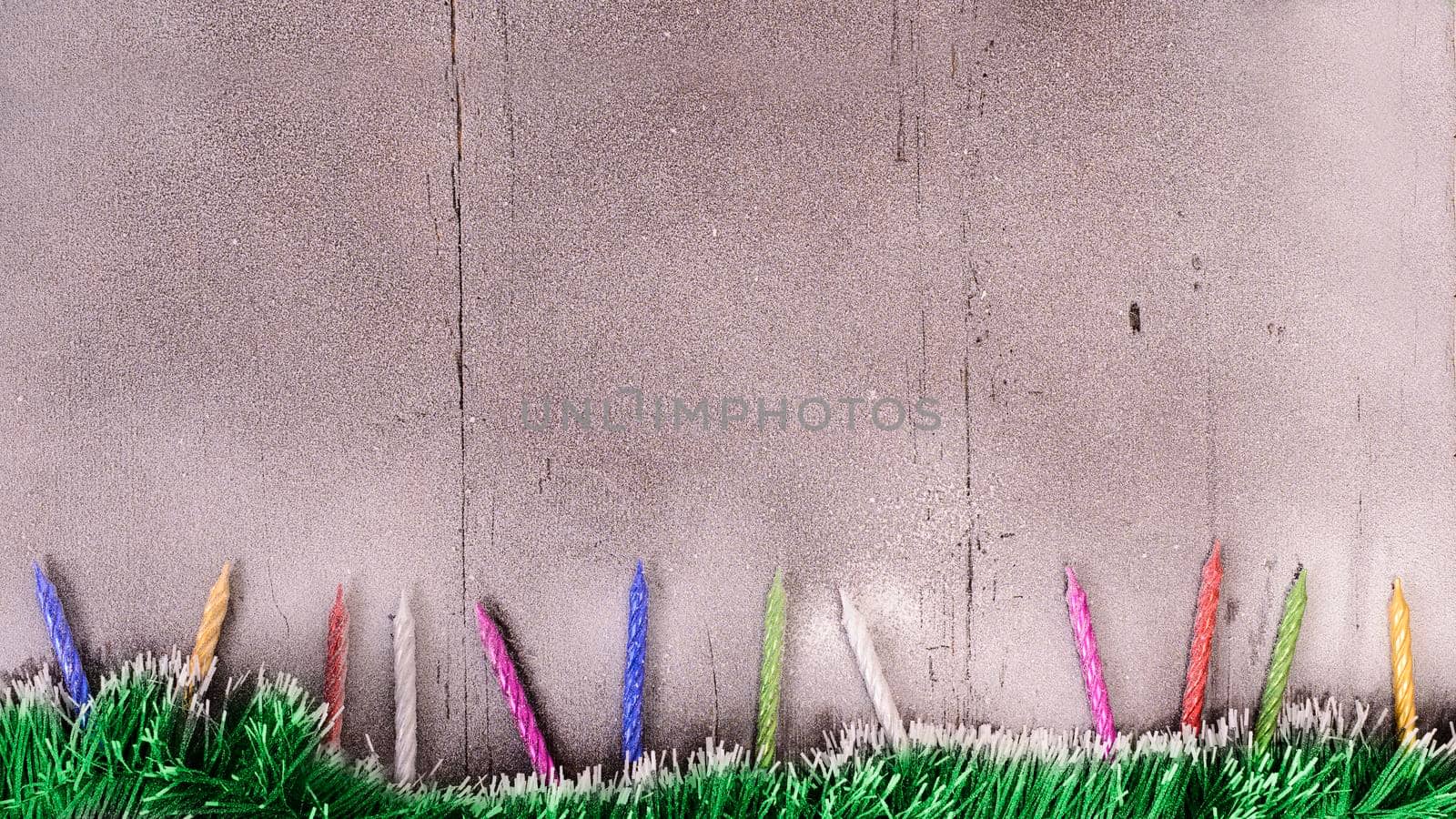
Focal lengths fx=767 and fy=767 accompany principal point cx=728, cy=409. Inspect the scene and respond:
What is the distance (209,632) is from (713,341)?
604mm

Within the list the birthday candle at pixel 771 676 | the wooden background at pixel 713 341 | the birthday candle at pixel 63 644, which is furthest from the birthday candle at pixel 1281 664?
the birthday candle at pixel 63 644

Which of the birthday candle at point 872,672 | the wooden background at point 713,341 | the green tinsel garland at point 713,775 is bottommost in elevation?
the green tinsel garland at point 713,775

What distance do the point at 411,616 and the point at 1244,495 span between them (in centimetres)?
92

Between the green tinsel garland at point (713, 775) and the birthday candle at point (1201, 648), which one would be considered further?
the birthday candle at point (1201, 648)

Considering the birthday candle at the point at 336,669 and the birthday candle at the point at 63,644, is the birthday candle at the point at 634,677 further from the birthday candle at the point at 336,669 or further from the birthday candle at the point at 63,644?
the birthday candle at the point at 63,644

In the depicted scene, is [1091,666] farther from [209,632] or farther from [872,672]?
[209,632]

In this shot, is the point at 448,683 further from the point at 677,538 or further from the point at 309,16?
the point at 309,16

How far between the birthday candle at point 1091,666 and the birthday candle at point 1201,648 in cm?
9

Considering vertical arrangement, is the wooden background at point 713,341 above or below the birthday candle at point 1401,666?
above

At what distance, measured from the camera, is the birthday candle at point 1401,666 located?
825 millimetres

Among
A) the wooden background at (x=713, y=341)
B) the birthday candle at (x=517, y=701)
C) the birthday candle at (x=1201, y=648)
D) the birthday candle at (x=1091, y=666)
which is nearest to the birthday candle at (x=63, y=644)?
the wooden background at (x=713, y=341)

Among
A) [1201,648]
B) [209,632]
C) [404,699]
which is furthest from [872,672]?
[209,632]

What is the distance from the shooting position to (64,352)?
0.82m

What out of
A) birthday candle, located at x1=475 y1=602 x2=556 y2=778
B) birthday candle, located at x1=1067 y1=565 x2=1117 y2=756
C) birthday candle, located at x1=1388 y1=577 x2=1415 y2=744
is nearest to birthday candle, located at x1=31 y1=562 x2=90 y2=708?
birthday candle, located at x1=475 y1=602 x2=556 y2=778
